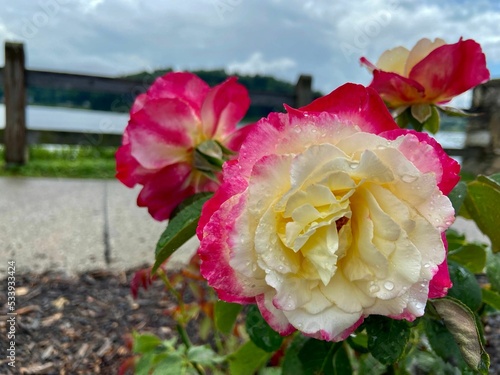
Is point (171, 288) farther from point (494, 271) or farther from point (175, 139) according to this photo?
point (494, 271)

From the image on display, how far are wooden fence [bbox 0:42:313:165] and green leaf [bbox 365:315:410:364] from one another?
195 inches

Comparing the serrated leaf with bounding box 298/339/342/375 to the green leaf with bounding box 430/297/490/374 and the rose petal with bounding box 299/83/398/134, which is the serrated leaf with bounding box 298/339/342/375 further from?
the rose petal with bounding box 299/83/398/134

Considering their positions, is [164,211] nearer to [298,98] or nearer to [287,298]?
[287,298]

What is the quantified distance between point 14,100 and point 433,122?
4956mm

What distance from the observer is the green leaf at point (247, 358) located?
3.10 ft

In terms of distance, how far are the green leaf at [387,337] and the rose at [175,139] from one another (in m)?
0.28

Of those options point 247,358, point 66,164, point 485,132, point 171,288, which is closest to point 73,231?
point 171,288

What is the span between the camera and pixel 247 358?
95 cm

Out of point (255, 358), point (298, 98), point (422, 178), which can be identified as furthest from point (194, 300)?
point (298, 98)

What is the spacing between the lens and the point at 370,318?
1.65ft

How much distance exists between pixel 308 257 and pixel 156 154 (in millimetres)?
297

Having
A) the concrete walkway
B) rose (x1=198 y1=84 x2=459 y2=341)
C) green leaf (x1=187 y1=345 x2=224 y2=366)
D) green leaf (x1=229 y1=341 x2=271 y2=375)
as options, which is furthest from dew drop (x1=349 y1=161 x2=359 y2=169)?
the concrete walkway

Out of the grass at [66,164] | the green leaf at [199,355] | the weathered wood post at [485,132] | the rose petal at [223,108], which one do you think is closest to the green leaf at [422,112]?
the rose petal at [223,108]

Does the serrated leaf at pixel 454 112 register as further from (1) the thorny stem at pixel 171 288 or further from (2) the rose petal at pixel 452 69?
(1) the thorny stem at pixel 171 288
